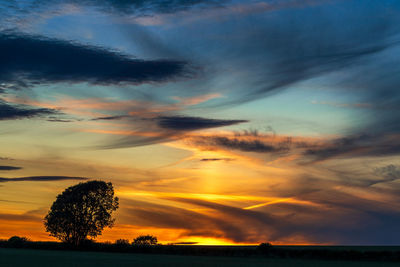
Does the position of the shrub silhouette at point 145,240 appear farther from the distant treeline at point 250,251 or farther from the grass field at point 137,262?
the grass field at point 137,262

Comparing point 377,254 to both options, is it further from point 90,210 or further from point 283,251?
point 90,210

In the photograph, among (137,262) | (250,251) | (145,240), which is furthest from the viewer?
(145,240)

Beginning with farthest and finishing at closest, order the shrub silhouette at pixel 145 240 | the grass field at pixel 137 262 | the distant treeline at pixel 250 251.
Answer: the shrub silhouette at pixel 145 240 → the distant treeline at pixel 250 251 → the grass field at pixel 137 262

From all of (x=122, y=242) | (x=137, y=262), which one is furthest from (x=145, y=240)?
(x=137, y=262)

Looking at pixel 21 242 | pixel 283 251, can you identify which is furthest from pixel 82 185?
pixel 283 251

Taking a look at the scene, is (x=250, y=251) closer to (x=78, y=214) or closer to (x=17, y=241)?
(x=78, y=214)

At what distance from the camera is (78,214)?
118 m

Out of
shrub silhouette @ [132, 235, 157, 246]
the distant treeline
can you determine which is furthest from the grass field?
shrub silhouette @ [132, 235, 157, 246]

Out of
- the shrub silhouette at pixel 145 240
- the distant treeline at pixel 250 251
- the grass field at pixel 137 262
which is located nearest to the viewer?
the grass field at pixel 137 262

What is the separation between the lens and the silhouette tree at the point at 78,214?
118 m

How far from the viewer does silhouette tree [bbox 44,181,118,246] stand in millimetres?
118312

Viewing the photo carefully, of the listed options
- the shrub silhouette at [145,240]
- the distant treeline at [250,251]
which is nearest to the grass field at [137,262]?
the distant treeline at [250,251]

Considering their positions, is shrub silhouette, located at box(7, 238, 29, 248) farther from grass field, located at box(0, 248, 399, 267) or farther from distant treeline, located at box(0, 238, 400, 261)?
grass field, located at box(0, 248, 399, 267)

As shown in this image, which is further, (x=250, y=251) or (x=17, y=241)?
(x=17, y=241)
